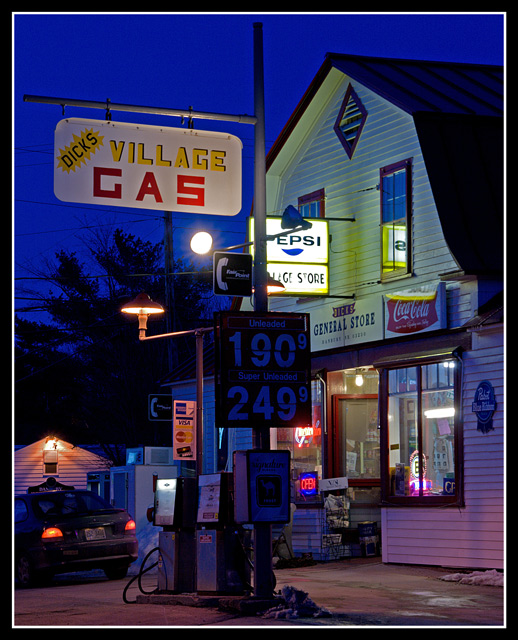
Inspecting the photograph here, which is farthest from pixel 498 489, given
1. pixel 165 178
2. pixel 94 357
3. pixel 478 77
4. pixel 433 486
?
pixel 94 357

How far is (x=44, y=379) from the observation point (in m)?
48.7

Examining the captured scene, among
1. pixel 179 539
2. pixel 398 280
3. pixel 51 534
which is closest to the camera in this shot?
pixel 179 539

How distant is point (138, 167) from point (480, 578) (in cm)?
784

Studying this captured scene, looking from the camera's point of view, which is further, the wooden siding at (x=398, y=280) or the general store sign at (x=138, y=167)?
the wooden siding at (x=398, y=280)

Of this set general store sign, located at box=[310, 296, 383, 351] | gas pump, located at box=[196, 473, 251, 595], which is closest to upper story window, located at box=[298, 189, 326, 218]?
general store sign, located at box=[310, 296, 383, 351]

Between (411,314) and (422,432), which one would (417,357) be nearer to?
(411,314)

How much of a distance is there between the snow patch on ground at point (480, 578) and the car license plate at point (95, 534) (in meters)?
5.57

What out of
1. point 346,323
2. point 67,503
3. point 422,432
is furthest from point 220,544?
point 346,323

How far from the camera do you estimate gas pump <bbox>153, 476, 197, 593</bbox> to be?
1394 cm

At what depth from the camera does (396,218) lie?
63.4 ft

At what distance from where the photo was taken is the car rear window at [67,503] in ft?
59.0

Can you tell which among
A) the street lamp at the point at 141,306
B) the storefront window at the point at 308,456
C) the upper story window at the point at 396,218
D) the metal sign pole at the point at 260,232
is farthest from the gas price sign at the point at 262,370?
the storefront window at the point at 308,456

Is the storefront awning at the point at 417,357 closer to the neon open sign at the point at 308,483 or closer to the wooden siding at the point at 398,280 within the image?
the wooden siding at the point at 398,280

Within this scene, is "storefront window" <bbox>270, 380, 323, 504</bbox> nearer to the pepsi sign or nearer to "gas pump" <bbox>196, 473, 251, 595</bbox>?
the pepsi sign
